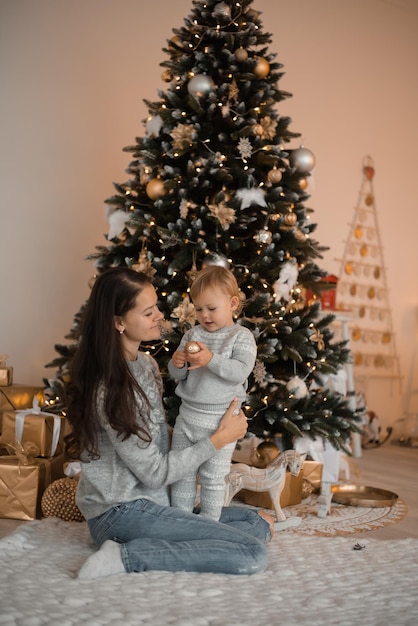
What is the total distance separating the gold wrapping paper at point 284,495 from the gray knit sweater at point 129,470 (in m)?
0.89

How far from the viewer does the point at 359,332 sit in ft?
17.3

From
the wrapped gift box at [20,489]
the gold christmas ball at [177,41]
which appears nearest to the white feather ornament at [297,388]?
the wrapped gift box at [20,489]

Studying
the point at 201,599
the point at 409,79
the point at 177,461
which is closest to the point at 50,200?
the point at 177,461

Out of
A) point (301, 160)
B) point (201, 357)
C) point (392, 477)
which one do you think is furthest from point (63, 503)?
point (392, 477)

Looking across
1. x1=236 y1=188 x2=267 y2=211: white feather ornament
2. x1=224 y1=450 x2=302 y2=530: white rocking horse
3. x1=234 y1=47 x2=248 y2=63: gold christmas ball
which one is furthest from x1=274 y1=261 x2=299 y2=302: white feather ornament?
x1=234 y1=47 x2=248 y2=63: gold christmas ball

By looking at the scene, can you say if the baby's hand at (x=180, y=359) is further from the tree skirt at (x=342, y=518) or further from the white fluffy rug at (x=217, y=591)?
the tree skirt at (x=342, y=518)

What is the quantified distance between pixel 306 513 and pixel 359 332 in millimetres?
2586

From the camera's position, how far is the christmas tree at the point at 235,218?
9.62 ft

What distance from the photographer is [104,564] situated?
188 centimetres

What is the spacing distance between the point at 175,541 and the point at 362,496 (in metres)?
1.44

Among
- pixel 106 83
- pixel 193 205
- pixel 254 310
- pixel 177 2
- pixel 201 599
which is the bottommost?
pixel 201 599

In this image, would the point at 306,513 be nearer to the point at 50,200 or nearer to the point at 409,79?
the point at 50,200

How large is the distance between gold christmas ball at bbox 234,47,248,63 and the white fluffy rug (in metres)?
2.05

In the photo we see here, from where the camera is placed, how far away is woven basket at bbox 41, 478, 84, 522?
101 inches
